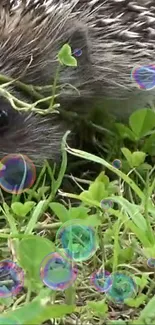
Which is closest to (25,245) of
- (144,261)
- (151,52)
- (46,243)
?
(46,243)

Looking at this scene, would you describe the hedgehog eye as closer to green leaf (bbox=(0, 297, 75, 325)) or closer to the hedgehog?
the hedgehog

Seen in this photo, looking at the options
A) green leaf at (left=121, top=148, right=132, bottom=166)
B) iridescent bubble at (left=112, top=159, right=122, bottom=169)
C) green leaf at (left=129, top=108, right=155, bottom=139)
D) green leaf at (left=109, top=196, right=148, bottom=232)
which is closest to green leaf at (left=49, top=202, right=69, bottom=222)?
green leaf at (left=109, top=196, right=148, bottom=232)

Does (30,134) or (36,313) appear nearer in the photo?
(36,313)

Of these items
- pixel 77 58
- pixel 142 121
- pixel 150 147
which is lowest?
pixel 150 147

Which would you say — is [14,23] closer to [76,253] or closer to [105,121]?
[105,121]

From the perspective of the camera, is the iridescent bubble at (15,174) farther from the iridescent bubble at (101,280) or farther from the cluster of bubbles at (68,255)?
the iridescent bubble at (101,280)

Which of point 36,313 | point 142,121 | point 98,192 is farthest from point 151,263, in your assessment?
point 142,121

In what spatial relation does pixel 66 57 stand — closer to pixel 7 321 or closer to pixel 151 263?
pixel 151 263
